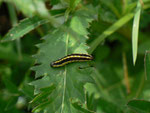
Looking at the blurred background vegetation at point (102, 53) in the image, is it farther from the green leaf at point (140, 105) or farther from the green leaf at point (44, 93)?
the green leaf at point (44, 93)

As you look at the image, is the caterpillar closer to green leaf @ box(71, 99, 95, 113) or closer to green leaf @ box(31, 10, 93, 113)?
green leaf @ box(31, 10, 93, 113)

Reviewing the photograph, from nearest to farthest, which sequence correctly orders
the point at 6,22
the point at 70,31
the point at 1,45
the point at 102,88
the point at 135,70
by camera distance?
the point at 70,31
the point at 102,88
the point at 135,70
the point at 1,45
the point at 6,22

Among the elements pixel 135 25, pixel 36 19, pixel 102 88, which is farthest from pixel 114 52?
pixel 36 19

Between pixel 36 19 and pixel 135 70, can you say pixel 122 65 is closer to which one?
pixel 135 70

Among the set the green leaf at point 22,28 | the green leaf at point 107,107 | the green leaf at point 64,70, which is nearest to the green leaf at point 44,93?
the green leaf at point 64,70

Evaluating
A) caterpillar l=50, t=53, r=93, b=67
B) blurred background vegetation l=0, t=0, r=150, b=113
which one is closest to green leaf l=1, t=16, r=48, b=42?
blurred background vegetation l=0, t=0, r=150, b=113

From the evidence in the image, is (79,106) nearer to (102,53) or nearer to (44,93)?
(44,93)
